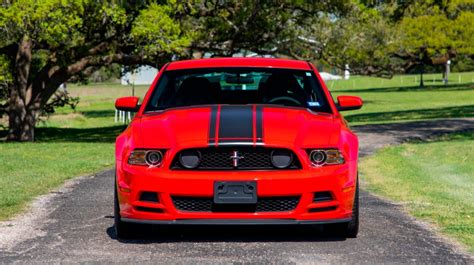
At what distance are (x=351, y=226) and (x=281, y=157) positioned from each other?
91 cm

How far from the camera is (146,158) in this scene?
801 centimetres

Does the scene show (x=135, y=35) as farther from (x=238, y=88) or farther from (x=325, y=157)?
(x=325, y=157)

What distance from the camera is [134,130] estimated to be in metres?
8.38

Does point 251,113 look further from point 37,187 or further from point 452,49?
point 452,49

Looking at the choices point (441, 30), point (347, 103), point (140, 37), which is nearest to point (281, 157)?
point (347, 103)

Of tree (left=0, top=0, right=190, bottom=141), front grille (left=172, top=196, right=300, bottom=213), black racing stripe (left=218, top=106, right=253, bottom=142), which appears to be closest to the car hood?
black racing stripe (left=218, top=106, right=253, bottom=142)

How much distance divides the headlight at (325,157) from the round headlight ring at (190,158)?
90 cm

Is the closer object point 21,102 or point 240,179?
point 240,179

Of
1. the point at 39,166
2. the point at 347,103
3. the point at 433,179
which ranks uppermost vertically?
the point at 347,103

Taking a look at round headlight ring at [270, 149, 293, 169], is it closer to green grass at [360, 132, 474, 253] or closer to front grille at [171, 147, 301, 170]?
front grille at [171, 147, 301, 170]

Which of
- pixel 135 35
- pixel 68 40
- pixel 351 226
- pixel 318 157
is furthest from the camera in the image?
pixel 68 40

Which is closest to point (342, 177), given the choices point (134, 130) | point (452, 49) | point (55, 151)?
point (134, 130)

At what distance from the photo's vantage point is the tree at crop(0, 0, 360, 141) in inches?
992

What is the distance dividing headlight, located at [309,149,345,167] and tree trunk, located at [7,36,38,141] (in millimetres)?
22388
